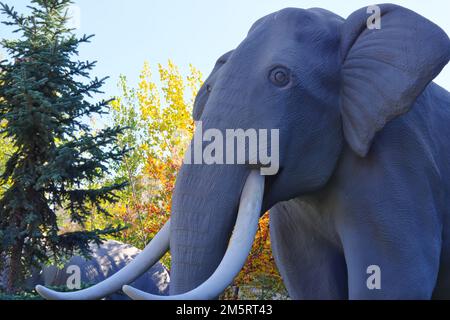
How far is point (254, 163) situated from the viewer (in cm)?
352

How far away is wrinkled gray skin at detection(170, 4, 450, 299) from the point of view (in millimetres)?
3566

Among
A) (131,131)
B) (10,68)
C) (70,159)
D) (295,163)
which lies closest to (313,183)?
(295,163)

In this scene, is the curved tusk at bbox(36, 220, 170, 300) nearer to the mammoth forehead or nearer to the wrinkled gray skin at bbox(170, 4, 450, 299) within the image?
the wrinkled gray skin at bbox(170, 4, 450, 299)

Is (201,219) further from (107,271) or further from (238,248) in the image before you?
(107,271)

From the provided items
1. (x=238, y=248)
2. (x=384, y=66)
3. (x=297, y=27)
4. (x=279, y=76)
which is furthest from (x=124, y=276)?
(x=384, y=66)

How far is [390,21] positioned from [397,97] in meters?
0.49

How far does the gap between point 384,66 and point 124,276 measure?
1.78 m

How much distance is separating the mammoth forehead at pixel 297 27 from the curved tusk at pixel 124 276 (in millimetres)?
1218

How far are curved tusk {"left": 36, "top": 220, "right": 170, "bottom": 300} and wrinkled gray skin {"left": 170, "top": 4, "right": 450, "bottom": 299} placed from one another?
0.37 m

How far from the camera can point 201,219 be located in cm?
338

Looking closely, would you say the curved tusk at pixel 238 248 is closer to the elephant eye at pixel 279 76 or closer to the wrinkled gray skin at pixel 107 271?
the elephant eye at pixel 279 76

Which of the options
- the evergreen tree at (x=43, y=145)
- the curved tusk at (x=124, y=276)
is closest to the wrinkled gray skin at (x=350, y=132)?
the curved tusk at (x=124, y=276)

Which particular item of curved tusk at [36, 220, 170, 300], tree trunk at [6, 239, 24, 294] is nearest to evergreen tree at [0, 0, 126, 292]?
tree trunk at [6, 239, 24, 294]

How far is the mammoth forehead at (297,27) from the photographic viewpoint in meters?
3.76
